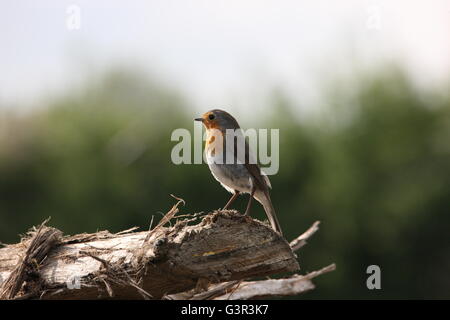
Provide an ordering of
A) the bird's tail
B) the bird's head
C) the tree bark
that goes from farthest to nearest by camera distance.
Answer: the bird's head → the bird's tail → the tree bark

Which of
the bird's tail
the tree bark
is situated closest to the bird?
the bird's tail

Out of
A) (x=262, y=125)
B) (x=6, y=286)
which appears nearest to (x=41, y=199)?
(x=262, y=125)

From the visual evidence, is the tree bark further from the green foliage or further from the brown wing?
the green foliage

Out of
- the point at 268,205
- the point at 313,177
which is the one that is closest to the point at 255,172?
the point at 268,205

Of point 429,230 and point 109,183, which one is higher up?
point 109,183

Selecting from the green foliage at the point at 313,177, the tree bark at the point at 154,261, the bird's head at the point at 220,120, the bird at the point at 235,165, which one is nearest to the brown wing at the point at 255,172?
the bird at the point at 235,165

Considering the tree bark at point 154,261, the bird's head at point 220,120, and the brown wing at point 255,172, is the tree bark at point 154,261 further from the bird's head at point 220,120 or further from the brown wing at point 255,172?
the bird's head at point 220,120

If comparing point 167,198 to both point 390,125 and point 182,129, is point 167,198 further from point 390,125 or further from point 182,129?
point 390,125
